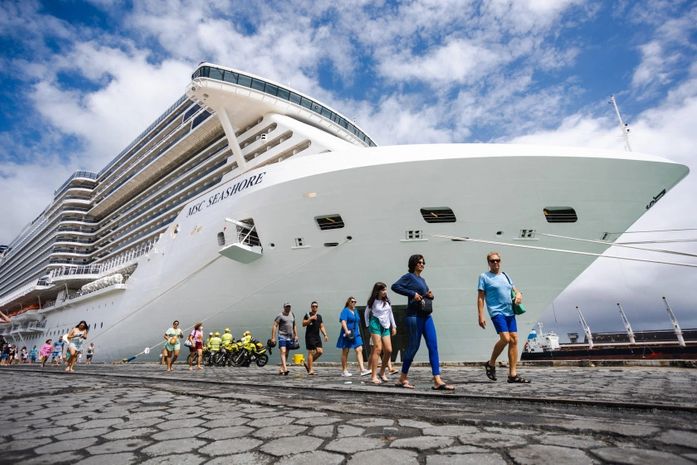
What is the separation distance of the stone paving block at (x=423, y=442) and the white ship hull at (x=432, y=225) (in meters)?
5.95

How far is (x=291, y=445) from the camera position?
1975 millimetres

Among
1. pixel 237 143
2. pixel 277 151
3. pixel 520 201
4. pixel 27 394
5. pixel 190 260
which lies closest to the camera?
pixel 27 394

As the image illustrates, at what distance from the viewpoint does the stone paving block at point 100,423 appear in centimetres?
262

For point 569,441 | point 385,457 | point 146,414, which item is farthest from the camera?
point 146,414

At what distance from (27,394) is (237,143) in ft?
34.5

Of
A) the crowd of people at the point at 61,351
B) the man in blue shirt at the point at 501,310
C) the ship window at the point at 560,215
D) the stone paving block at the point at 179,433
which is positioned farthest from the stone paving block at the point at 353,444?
the crowd of people at the point at 61,351

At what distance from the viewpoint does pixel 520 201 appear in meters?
7.47

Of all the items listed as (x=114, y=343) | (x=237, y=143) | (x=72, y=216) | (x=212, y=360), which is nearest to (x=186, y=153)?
(x=237, y=143)

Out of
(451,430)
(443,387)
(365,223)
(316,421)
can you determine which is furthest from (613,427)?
(365,223)

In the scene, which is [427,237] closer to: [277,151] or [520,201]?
[520,201]

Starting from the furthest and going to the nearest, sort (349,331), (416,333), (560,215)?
(560,215) < (349,331) < (416,333)

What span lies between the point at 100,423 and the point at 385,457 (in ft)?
7.12

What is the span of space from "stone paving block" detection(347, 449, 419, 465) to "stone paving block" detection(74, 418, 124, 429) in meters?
1.92

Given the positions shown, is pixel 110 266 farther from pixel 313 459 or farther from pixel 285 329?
pixel 313 459
